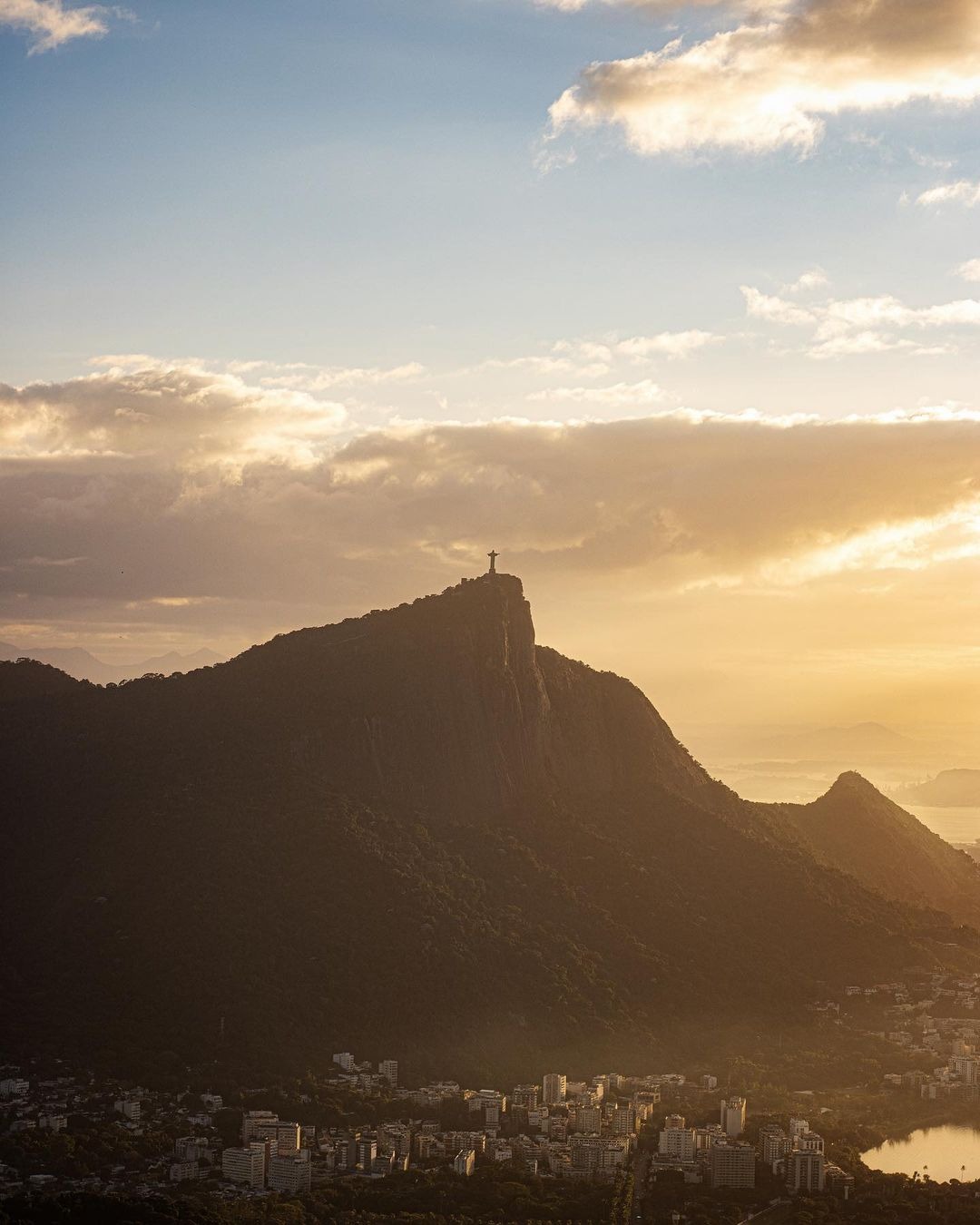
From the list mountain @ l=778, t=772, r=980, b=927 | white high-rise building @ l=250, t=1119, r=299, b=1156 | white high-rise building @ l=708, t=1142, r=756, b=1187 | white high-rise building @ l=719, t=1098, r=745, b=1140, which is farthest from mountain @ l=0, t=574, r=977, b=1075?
white high-rise building @ l=708, t=1142, r=756, b=1187

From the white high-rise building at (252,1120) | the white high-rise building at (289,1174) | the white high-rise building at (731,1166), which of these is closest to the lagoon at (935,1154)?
the white high-rise building at (731,1166)

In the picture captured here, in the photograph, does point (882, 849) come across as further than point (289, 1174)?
Yes

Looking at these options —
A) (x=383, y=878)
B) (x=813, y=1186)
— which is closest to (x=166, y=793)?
(x=383, y=878)

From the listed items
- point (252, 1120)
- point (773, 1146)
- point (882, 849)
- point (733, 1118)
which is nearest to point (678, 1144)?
point (773, 1146)

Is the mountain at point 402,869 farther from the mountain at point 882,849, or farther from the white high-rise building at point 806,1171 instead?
the white high-rise building at point 806,1171

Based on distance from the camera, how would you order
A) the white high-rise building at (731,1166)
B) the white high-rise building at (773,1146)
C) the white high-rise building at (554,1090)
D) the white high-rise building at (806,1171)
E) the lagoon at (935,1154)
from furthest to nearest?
the white high-rise building at (554,1090) → the lagoon at (935,1154) → the white high-rise building at (773,1146) → the white high-rise building at (731,1166) → the white high-rise building at (806,1171)

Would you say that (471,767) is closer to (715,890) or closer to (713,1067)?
(715,890)

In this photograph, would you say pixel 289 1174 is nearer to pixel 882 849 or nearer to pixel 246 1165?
pixel 246 1165
